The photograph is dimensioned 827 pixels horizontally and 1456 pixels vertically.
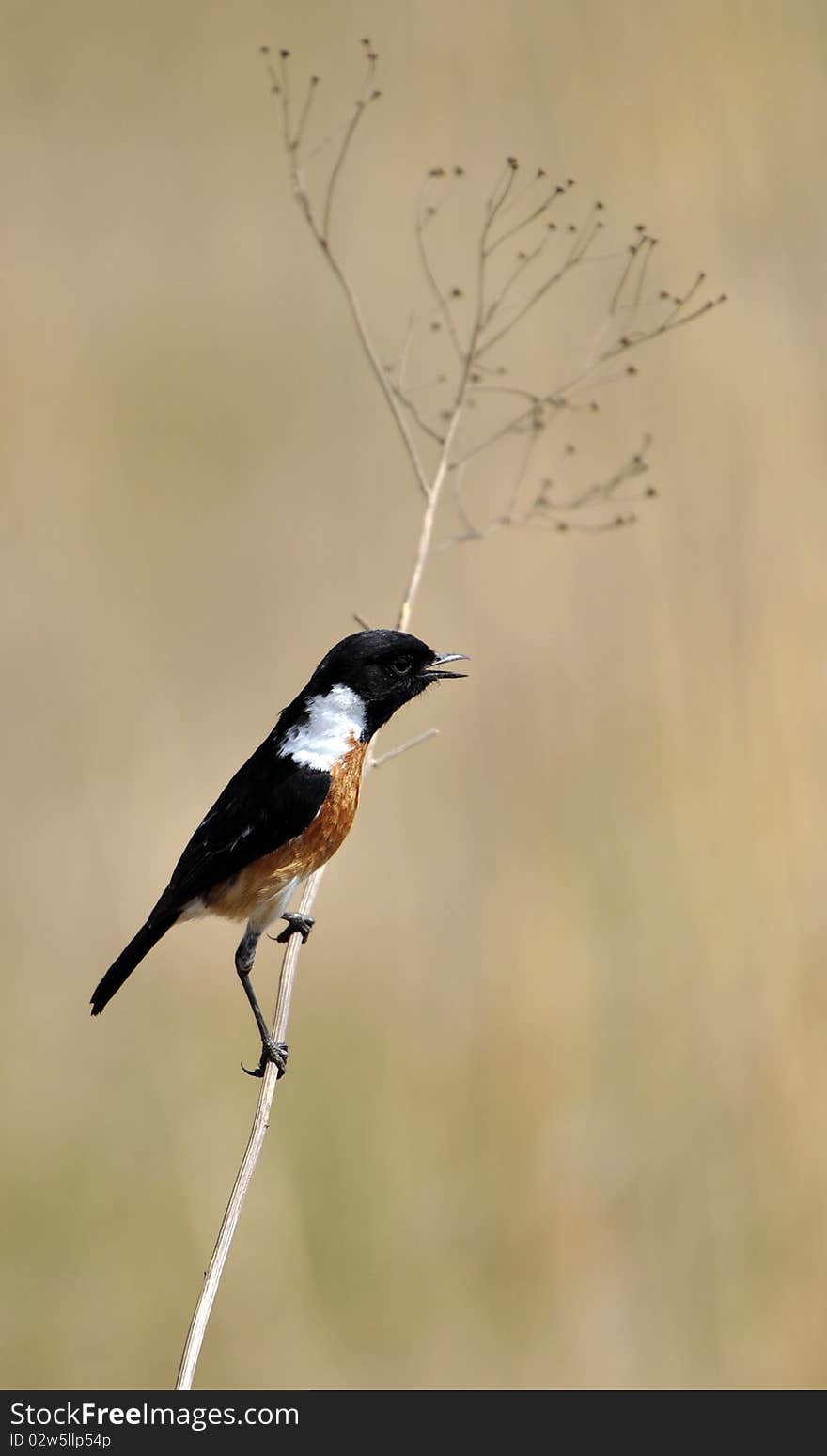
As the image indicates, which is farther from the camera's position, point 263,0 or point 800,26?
point 263,0

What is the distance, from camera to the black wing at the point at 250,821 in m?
2.84

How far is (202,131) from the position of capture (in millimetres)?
6266

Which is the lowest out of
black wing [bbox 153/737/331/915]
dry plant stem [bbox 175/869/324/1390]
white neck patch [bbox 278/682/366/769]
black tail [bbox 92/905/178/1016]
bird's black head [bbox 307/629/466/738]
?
dry plant stem [bbox 175/869/324/1390]

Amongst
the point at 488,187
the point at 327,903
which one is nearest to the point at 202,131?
the point at 488,187

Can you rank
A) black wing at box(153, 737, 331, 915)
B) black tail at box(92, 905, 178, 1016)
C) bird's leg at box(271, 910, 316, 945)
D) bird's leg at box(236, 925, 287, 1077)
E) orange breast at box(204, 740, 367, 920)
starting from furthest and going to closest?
bird's leg at box(271, 910, 316, 945) < bird's leg at box(236, 925, 287, 1077) < orange breast at box(204, 740, 367, 920) < black wing at box(153, 737, 331, 915) < black tail at box(92, 905, 178, 1016)

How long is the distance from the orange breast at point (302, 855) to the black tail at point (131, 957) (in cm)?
16

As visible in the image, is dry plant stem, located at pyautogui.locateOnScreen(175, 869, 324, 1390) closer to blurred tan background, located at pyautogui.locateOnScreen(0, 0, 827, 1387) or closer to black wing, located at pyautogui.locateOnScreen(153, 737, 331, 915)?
black wing, located at pyautogui.locateOnScreen(153, 737, 331, 915)

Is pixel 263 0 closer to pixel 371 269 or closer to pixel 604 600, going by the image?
pixel 371 269

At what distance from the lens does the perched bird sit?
2.86 metres

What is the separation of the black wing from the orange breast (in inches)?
0.9

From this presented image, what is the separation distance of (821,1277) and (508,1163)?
79 centimetres

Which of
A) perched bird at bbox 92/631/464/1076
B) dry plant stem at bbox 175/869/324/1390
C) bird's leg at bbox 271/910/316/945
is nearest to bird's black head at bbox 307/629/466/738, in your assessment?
perched bird at bbox 92/631/464/1076

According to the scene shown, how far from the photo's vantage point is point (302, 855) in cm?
299

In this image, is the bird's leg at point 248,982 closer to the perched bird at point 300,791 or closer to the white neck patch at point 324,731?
the perched bird at point 300,791
